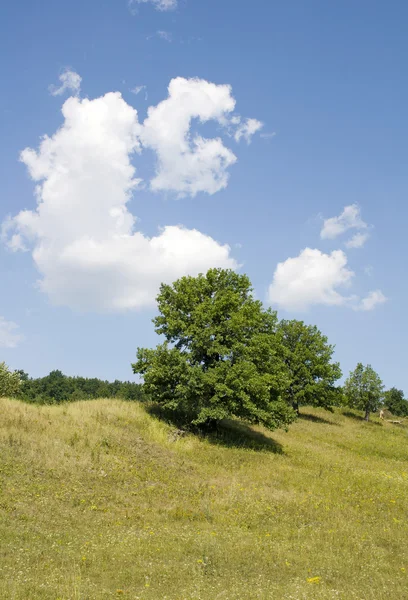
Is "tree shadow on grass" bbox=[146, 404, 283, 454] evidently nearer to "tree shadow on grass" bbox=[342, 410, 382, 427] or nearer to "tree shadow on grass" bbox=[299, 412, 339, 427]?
"tree shadow on grass" bbox=[299, 412, 339, 427]

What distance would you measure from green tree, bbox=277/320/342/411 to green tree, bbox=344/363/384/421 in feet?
40.1

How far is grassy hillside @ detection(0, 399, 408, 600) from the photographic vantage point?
11227mm

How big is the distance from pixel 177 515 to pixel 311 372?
43696 mm

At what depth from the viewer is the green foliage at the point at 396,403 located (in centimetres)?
10974

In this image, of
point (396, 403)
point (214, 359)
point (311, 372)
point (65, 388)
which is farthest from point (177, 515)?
point (65, 388)

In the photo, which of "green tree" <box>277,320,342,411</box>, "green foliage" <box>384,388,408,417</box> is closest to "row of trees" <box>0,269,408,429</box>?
"green tree" <box>277,320,342,411</box>

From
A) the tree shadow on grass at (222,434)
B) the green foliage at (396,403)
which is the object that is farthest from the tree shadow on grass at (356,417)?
the green foliage at (396,403)

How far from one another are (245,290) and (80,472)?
22138mm

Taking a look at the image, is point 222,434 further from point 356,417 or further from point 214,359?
point 356,417

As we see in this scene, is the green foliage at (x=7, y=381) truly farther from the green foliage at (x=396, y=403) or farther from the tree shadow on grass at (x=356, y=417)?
the green foliage at (x=396, y=403)

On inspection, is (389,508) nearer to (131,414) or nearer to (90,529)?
(90,529)

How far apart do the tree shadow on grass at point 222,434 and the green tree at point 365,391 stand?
1471 inches

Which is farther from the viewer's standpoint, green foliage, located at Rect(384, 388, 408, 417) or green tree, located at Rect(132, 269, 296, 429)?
green foliage, located at Rect(384, 388, 408, 417)

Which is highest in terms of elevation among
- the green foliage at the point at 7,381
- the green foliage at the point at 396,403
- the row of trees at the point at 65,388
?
the green foliage at the point at 396,403
